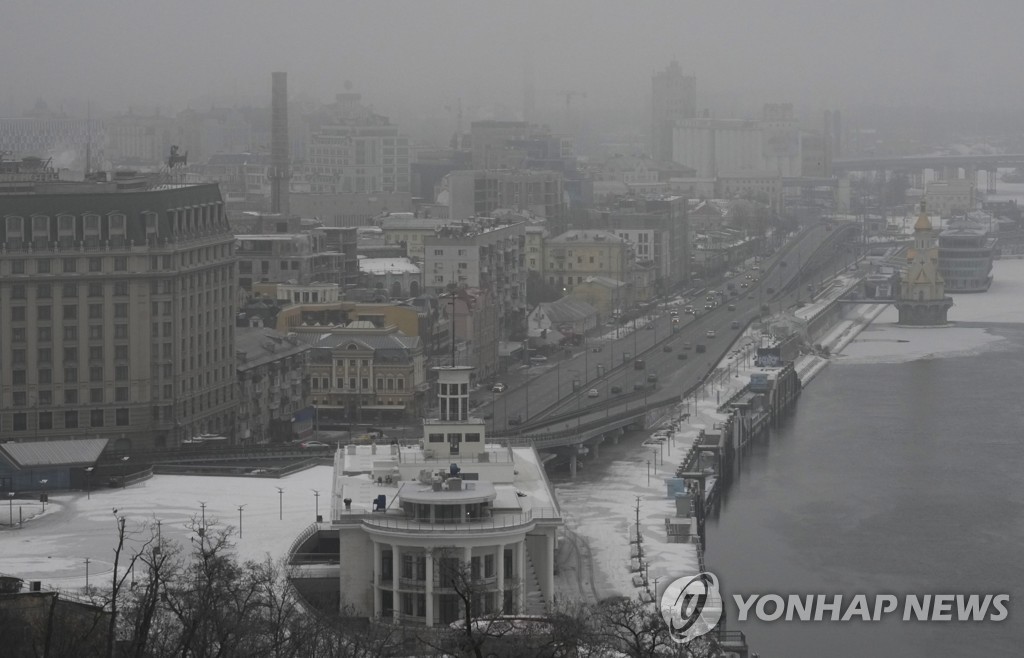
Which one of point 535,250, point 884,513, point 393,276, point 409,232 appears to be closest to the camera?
point 884,513

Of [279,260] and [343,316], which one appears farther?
[279,260]

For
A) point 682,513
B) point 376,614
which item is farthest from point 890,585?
point 376,614

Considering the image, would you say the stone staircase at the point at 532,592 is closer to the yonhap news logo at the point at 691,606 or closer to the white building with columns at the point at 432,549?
the white building with columns at the point at 432,549

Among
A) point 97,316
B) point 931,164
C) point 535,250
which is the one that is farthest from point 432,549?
point 931,164

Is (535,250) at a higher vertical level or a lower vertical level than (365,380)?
higher

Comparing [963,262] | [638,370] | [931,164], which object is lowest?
[638,370]

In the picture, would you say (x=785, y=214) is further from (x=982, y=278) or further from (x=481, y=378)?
(x=481, y=378)

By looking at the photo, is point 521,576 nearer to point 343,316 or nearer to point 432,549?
point 432,549
